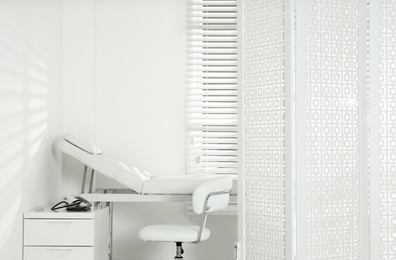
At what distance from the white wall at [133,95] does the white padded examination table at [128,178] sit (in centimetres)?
80

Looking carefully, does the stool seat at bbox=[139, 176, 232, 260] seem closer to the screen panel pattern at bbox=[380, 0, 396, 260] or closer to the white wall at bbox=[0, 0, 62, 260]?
the white wall at bbox=[0, 0, 62, 260]

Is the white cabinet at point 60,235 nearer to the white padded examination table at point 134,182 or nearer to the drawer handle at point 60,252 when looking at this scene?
the drawer handle at point 60,252

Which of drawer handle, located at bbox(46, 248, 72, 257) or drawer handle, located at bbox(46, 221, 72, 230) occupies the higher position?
drawer handle, located at bbox(46, 221, 72, 230)

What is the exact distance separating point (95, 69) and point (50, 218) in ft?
5.34

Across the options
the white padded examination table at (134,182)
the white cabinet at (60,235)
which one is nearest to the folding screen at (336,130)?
the white padded examination table at (134,182)

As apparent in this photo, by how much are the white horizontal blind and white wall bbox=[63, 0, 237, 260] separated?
0.09 meters

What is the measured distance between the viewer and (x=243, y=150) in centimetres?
430

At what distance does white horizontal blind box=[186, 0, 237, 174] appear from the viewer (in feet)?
18.6

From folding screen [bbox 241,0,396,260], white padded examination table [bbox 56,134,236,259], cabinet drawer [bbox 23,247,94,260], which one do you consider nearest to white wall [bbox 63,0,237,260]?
white padded examination table [bbox 56,134,236,259]

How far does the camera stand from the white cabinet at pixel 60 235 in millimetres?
4477

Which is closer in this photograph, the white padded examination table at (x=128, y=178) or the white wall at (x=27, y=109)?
the white wall at (x=27, y=109)

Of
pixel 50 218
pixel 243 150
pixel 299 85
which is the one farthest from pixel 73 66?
pixel 299 85

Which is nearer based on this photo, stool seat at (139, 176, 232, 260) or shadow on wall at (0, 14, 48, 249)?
shadow on wall at (0, 14, 48, 249)

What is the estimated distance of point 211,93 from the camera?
569cm
